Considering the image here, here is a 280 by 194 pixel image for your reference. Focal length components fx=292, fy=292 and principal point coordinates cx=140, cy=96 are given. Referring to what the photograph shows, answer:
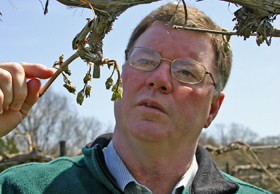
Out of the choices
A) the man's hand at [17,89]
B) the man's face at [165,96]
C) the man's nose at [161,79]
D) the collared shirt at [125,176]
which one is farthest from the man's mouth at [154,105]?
the man's hand at [17,89]

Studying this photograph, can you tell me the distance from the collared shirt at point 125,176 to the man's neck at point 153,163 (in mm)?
47

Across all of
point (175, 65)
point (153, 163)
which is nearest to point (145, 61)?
point (175, 65)

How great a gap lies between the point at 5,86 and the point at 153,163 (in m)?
1.26

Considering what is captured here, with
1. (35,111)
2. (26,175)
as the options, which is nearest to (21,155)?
(26,175)

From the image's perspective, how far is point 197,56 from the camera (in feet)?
7.25

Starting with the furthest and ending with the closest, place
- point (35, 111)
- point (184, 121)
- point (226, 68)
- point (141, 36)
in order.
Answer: point (35, 111) → point (226, 68) → point (141, 36) → point (184, 121)

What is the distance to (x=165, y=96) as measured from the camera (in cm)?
197

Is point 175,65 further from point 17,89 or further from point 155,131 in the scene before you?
point 17,89

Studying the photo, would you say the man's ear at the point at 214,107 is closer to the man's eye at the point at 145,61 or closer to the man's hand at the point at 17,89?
the man's eye at the point at 145,61

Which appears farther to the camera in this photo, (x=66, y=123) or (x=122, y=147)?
(x=66, y=123)

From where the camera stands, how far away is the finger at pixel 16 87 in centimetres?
114

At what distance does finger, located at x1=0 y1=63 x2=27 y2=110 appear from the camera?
114 cm

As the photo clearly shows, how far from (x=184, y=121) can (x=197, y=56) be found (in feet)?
1.69

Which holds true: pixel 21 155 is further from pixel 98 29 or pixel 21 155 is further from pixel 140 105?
pixel 98 29
